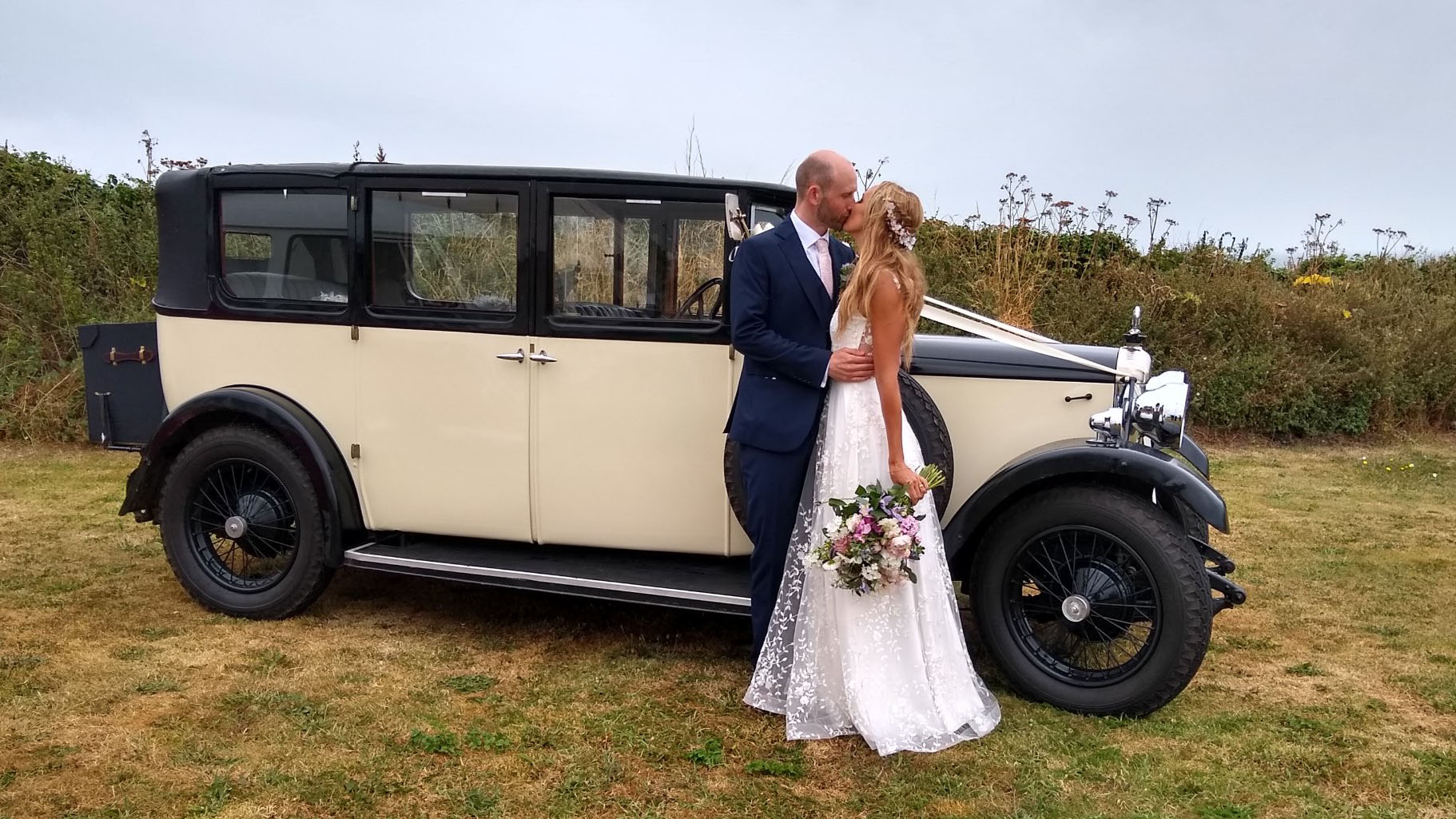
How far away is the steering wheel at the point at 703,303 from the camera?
13.7 ft

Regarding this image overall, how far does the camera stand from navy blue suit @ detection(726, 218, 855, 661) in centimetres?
365

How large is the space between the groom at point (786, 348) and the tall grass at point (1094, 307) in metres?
6.17

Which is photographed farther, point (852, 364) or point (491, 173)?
point (491, 173)

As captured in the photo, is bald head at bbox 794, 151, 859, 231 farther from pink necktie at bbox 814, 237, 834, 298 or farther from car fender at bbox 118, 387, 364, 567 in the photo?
car fender at bbox 118, 387, 364, 567

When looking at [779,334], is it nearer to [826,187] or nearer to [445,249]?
[826,187]

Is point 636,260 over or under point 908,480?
over

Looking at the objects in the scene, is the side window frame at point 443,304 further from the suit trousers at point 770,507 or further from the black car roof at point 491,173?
the suit trousers at point 770,507

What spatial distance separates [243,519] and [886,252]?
324 centimetres

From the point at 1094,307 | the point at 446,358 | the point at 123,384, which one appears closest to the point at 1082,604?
the point at 446,358

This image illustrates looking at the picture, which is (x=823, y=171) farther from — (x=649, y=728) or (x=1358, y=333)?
(x=1358, y=333)

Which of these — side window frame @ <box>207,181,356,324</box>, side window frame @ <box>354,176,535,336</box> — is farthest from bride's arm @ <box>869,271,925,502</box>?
side window frame @ <box>207,181,356,324</box>

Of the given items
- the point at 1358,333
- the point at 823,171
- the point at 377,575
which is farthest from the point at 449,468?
the point at 1358,333

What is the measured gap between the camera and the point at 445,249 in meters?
4.48

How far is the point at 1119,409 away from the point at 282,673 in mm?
3481
